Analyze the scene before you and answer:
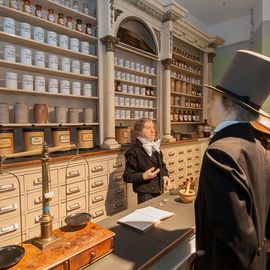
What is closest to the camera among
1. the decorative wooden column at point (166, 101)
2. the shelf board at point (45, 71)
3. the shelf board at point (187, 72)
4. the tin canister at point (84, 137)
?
the shelf board at point (45, 71)

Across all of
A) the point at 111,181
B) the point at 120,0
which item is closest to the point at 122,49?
the point at 120,0

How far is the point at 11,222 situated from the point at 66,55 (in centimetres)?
191

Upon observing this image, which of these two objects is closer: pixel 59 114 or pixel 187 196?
pixel 187 196

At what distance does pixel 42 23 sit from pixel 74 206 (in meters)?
2.01

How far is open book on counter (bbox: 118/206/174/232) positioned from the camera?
1138 millimetres

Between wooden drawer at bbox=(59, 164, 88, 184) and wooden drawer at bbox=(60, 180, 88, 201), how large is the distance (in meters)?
0.05

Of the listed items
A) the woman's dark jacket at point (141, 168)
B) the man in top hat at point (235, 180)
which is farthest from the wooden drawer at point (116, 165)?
the man in top hat at point (235, 180)

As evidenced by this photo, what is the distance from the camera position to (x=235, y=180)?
785 mm

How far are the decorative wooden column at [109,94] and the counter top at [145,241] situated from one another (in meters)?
1.71

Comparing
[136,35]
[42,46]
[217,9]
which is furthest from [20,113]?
[217,9]

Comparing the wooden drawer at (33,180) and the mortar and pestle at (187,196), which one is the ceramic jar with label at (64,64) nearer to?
the wooden drawer at (33,180)

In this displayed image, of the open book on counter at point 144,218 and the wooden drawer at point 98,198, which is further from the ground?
the open book on counter at point 144,218

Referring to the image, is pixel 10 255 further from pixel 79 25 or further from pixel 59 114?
pixel 79 25

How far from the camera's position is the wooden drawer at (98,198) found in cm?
268
